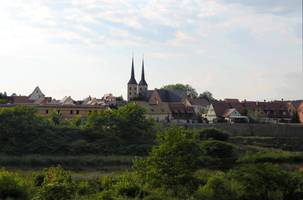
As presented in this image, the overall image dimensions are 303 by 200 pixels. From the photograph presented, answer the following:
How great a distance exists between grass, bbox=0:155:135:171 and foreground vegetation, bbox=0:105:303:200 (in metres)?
0.09

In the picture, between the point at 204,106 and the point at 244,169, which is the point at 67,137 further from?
the point at 204,106

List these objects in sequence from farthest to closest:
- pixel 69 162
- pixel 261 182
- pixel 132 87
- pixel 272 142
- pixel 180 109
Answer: pixel 132 87 < pixel 180 109 < pixel 272 142 < pixel 69 162 < pixel 261 182

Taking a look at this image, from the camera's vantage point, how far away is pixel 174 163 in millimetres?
24547

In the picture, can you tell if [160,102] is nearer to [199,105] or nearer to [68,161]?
[199,105]

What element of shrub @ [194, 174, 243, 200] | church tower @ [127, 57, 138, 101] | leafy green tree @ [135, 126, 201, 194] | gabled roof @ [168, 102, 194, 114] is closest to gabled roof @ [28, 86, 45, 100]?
church tower @ [127, 57, 138, 101]

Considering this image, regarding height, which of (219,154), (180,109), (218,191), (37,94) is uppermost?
(37,94)

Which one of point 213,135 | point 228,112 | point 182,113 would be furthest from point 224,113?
point 213,135

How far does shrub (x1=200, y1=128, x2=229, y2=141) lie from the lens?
54.4m

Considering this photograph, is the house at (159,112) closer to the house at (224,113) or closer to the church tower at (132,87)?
the house at (224,113)

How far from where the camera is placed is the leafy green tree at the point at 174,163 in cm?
2428

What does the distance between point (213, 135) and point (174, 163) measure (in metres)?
30.5

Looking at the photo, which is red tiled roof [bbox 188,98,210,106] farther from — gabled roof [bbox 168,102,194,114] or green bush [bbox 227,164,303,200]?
green bush [bbox 227,164,303,200]

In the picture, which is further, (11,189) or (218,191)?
(218,191)

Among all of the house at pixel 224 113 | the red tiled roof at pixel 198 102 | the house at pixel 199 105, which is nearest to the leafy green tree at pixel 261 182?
the house at pixel 224 113
